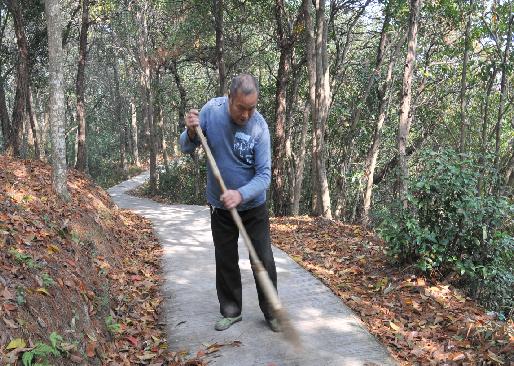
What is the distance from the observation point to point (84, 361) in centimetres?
336

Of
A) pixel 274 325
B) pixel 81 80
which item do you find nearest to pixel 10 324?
pixel 274 325

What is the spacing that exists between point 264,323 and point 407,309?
1.46 meters

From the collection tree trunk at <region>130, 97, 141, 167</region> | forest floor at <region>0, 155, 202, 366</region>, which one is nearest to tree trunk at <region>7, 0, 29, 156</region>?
forest floor at <region>0, 155, 202, 366</region>

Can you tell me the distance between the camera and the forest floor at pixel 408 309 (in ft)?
12.9

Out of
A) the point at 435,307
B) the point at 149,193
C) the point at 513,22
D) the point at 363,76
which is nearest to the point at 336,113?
the point at 363,76

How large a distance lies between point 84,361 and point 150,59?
1692cm

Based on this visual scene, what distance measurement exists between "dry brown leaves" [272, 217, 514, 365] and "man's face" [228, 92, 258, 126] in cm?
222

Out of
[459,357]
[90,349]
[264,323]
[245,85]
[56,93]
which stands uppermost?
[56,93]

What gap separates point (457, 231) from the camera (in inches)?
203

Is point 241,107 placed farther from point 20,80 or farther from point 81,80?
point 81,80

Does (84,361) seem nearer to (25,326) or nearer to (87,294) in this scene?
(25,326)

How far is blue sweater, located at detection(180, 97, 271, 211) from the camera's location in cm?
391

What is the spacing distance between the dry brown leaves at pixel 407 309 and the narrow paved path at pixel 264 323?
204 millimetres

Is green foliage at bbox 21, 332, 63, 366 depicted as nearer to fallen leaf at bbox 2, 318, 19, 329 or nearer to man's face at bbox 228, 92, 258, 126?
fallen leaf at bbox 2, 318, 19, 329
